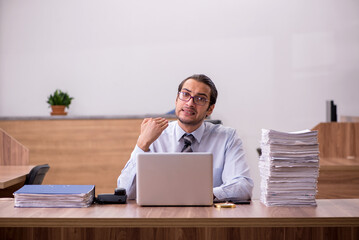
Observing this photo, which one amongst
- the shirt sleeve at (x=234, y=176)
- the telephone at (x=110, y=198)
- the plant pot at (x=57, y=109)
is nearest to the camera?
the telephone at (x=110, y=198)

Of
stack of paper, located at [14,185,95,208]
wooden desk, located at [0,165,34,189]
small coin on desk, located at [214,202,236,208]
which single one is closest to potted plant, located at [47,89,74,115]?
wooden desk, located at [0,165,34,189]

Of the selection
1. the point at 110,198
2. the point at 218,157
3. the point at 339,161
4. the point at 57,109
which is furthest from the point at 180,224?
the point at 57,109

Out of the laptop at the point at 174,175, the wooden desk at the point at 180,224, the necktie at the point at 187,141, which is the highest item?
the necktie at the point at 187,141

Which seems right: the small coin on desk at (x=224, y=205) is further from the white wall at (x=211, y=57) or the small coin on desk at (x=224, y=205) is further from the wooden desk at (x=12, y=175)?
the white wall at (x=211, y=57)

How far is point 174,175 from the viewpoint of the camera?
2.04 metres

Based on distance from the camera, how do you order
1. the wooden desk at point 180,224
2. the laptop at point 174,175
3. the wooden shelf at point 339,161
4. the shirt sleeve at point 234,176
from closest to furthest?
the wooden desk at point 180,224 < the laptop at point 174,175 < the shirt sleeve at point 234,176 < the wooden shelf at point 339,161

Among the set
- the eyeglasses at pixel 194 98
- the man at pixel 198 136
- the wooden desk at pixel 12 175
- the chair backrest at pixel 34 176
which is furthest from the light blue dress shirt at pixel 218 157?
the chair backrest at pixel 34 176

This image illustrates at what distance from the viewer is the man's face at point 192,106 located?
266 centimetres

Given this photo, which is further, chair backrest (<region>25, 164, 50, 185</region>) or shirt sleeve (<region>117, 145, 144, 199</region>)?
chair backrest (<region>25, 164, 50, 185</region>)

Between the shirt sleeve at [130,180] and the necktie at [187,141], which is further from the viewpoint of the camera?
the necktie at [187,141]

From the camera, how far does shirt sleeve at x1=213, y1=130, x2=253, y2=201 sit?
2369 mm

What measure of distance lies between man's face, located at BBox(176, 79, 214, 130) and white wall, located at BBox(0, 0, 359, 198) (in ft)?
10.5

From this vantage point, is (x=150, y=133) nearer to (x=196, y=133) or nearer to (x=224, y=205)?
(x=196, y=133)

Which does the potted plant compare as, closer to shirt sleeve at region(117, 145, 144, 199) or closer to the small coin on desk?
shirt sleeve at region(117, 145, 144, 199)
